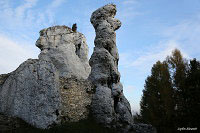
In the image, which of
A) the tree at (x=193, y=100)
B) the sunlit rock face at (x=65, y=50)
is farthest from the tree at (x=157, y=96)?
the sunlit rock face at (x=65, y=50)

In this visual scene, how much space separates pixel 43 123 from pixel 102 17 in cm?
1041

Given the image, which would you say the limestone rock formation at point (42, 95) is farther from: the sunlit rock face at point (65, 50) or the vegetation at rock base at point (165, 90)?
the sunlit rock face at point (65, 50)

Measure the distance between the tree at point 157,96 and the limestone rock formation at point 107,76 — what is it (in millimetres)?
9854

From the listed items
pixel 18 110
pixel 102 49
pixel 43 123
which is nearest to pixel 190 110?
pixel 102 49

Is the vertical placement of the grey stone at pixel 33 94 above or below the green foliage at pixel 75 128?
above

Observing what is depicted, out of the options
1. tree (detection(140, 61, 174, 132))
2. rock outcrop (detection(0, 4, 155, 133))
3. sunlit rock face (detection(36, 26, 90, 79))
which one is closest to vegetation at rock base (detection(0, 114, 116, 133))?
rock outcrop (detection(0, 4, 155, 133))

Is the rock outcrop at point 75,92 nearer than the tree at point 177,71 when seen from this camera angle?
Yes

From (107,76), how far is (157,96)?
1375 centimetres

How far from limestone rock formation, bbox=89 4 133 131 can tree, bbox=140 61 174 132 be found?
32.3 feet

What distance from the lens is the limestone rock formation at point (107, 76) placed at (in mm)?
11773

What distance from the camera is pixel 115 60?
15.3 meters

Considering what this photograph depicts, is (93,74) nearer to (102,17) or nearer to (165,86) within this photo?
(102,17)

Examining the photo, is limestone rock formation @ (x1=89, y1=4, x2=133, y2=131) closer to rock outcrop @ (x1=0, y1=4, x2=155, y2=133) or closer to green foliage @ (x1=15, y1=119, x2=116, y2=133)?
rock outcrop @ (x1=0, y1=4, x2=155, y2=133)

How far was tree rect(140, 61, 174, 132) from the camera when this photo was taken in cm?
2259
